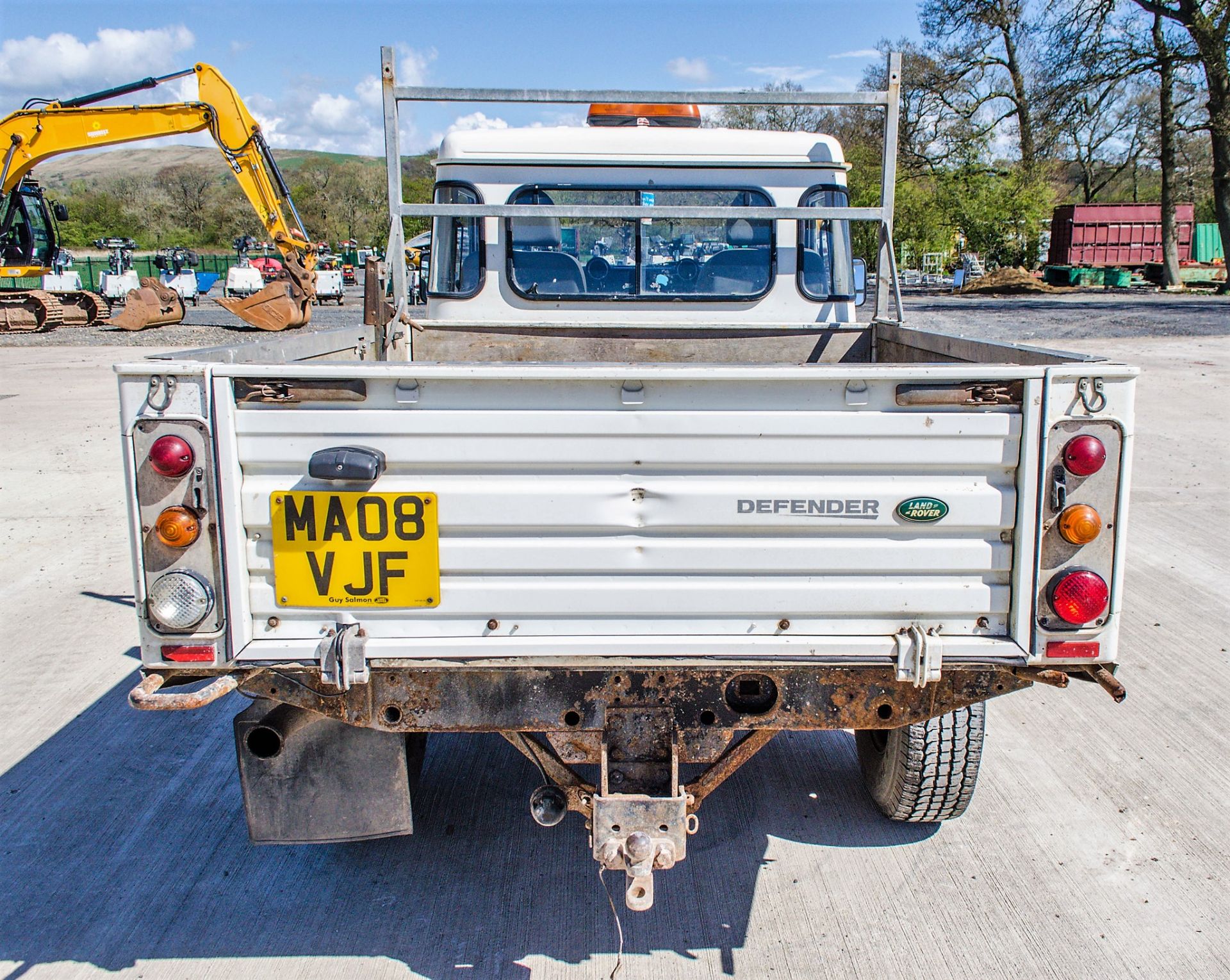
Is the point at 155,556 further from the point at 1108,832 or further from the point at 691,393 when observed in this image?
the point at 1108,832

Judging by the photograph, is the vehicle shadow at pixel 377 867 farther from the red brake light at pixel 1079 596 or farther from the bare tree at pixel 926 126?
the bare tree at pixel 926 126

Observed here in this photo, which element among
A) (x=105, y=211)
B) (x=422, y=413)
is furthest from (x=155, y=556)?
(x=105, y=211)

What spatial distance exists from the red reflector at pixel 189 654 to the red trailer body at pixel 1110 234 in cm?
3987

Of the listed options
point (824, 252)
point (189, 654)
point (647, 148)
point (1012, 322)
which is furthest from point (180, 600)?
point (1012, 322)

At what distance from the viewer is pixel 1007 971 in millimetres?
3016

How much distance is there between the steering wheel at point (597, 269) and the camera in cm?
560

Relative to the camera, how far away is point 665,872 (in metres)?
3.57

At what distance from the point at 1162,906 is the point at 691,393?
93.5 inches

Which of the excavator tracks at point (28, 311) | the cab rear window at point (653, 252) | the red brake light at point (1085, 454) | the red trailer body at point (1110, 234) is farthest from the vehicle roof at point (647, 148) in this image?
the red trailer body at point (1110, 234)

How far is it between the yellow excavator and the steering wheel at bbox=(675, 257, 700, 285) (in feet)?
52.2

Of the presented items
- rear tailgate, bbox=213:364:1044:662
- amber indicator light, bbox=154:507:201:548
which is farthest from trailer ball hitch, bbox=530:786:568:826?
amber indicator light, bbox=154:507:201:548

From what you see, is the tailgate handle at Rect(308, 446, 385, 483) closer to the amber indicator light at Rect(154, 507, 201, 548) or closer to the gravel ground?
the amber indicator light at Rect(154, 507, 201, 548)

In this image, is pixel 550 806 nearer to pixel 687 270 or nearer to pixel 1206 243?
pixel 687 270

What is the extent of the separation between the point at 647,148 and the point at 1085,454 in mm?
3533
